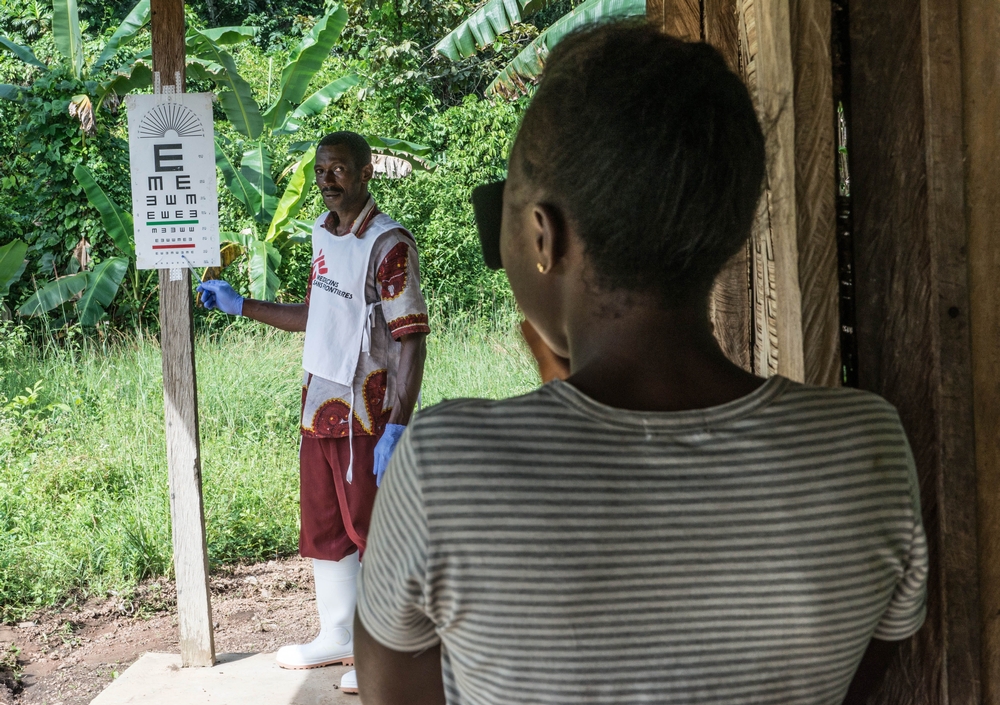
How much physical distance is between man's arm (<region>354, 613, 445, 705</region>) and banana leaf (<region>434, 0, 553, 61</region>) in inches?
332

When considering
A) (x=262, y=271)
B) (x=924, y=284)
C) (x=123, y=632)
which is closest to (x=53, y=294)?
(x=262, y=271)

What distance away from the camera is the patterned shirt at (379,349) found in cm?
358

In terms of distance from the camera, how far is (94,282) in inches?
357

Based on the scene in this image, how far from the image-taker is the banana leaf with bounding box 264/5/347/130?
364 inches

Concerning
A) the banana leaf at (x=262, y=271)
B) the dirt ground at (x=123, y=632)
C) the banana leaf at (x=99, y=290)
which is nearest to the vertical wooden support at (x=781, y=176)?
the dirt ground at (x=123, y=632)

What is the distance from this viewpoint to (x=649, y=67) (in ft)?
2.99

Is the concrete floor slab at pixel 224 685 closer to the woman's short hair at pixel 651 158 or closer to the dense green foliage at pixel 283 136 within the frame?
the woman's short hair at pixel 651 158

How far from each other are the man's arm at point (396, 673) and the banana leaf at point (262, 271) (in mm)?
8355

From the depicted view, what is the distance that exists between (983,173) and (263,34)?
15808 mm

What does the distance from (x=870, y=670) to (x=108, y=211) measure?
8965 mm

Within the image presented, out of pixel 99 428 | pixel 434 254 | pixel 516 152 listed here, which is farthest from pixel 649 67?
pixel 434 254

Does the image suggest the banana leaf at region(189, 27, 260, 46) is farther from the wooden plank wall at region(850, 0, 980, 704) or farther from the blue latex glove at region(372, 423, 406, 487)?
the wooden plank wall at region(850, 0, 980, 704)

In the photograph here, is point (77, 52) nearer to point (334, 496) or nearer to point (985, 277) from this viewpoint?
point (334, 496)

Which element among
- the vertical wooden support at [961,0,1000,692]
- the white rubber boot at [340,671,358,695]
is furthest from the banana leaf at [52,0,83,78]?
the vertical wooden support at [961,0,1000,692]
